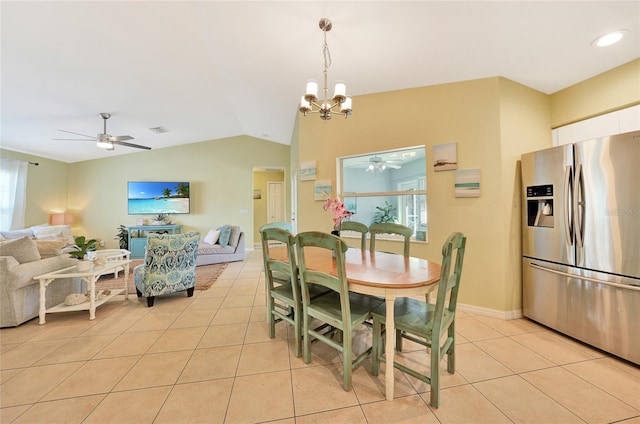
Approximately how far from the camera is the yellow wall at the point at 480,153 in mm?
2496

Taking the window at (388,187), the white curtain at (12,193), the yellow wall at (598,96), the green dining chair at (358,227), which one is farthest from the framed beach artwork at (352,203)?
the white curtain at (12,193)

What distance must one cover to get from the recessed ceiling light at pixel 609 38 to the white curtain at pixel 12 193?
367 inches

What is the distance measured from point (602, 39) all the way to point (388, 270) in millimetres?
2643

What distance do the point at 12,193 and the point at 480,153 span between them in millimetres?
8603

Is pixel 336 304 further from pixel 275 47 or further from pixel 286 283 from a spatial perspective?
pixel 275 47

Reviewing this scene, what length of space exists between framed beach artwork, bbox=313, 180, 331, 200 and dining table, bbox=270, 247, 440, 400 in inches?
63.1

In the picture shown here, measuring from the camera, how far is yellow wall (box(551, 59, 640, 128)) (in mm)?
2172

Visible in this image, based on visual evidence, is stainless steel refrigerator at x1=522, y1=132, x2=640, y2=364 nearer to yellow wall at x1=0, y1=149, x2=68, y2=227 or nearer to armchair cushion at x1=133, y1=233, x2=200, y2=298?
armchair cushion at x1=133, y1=233, x2=200, y2=298

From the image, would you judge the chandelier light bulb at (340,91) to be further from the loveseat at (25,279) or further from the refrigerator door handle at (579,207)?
the loveseat at (25,279)

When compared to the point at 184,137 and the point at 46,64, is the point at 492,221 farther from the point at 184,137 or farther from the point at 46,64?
the point at 184,137

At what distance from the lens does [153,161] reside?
20.6 ft

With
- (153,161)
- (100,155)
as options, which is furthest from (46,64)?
(100,155)

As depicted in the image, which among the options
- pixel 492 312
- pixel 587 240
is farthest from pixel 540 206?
pixel 492 312

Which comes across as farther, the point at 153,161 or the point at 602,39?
the point at 153,161
